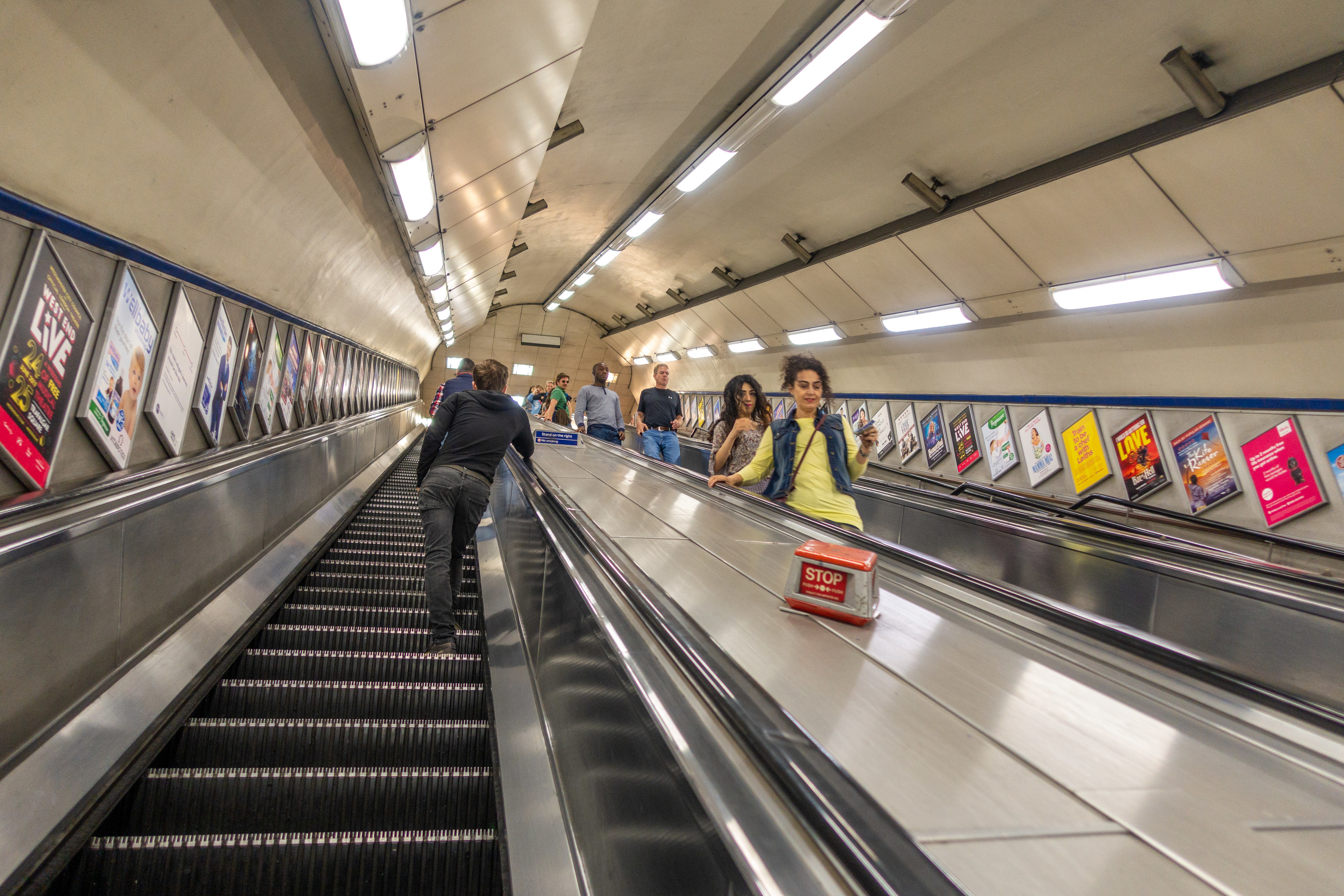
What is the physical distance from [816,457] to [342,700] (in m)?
2.58

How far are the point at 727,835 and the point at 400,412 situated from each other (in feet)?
42.2

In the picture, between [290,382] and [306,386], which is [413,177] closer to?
[290,382]

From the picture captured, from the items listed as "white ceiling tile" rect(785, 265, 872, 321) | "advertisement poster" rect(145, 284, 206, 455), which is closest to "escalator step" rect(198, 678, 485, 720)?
"advertisement poster" rect(145, 284, 206, 455)

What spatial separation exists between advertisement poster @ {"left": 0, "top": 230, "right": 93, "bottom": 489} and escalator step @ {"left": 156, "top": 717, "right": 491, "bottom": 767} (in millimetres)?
1255

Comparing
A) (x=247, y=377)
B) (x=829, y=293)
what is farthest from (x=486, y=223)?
(x=829, y=293)

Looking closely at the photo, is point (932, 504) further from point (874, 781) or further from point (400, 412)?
point (400, 412)

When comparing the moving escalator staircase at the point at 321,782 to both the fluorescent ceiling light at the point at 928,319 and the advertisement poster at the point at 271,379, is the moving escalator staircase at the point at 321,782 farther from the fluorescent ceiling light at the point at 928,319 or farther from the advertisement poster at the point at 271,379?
the fluorescent ceiling light at the point at 928,319

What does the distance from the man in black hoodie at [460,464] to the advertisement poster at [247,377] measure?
2.31 meters

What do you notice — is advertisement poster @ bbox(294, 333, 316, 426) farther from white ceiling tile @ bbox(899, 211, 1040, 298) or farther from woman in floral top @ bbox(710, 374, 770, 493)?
white ceiling tile @ bbox(899, 211, 1040, 298)

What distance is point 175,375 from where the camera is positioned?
13.5ft

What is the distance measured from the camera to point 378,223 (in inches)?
265

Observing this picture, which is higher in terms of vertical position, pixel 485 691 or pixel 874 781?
pixel 874 781

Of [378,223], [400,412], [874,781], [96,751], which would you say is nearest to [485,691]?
[96,751]

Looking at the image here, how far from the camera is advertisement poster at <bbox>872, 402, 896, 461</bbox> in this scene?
11.6 meters
